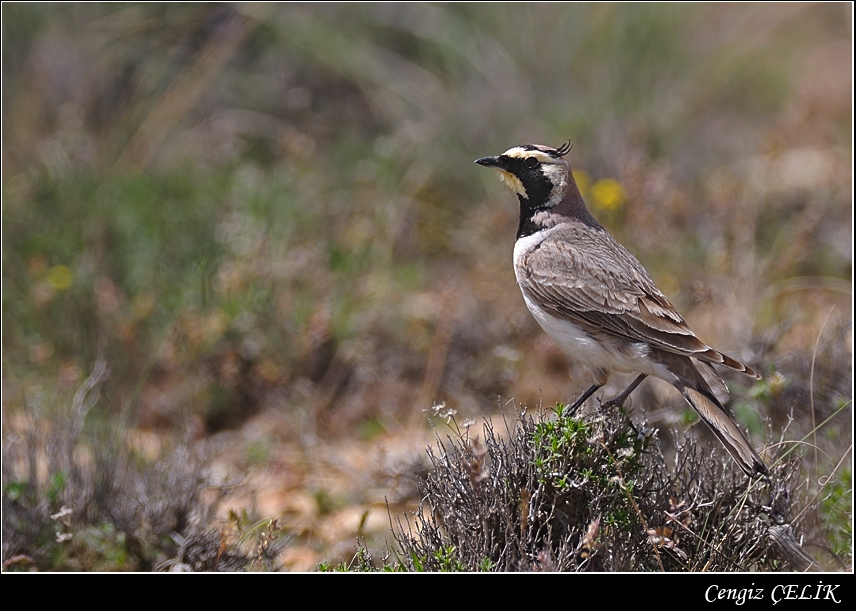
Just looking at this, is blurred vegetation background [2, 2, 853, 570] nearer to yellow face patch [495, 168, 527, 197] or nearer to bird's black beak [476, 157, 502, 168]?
yellow face patch [495, 168, 527, 197]

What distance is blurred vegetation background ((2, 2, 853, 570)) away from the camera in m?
5.75

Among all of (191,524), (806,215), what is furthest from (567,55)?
(191,524)

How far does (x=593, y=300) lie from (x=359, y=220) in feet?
12.6

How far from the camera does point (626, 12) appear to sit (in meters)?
9.85

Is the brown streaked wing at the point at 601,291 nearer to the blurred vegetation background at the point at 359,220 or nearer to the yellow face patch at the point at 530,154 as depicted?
the yellow face patch at the point at 530,154

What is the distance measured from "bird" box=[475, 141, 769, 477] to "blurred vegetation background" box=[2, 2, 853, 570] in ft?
2.16

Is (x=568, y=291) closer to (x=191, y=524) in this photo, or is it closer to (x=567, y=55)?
(x=191, y=524)

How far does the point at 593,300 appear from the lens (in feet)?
13.6

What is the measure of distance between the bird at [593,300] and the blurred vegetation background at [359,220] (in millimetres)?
658

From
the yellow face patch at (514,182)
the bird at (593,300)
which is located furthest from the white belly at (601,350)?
the yellow face patch at (514,182)

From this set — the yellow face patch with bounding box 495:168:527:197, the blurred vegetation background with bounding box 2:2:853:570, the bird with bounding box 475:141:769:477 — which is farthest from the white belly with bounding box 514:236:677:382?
the blurred vegetation background with bounding box 2:2:853:570

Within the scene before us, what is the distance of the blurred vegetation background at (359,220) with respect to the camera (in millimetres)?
5754

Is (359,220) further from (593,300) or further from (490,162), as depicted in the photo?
(593,300)

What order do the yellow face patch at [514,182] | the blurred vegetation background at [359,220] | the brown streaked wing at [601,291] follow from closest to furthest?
the brown streaked wing at [601,291] < the yellow face patch at [514,182] < the blurred vegetation background at [359,220]
